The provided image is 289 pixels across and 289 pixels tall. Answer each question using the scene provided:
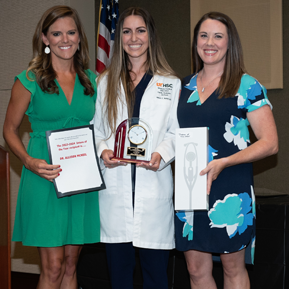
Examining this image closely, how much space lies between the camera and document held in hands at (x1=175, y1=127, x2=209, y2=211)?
167 centimetres

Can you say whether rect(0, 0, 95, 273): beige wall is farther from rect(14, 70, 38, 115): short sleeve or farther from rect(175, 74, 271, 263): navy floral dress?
rect(175, 74, 271, 263): navy floral dress

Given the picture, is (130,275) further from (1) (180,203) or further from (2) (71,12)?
(2) (71,12)

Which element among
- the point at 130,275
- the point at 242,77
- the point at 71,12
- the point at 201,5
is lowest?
the point at 130,275

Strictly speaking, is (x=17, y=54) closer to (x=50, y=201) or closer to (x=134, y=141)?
(x=50, y=201)

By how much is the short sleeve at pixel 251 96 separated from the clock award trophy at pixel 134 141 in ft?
1.62

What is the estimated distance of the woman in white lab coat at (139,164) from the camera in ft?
6.03

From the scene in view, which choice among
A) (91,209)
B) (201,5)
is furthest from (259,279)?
(201,5)

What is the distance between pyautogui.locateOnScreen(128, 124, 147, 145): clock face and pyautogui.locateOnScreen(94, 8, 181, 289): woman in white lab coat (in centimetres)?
8

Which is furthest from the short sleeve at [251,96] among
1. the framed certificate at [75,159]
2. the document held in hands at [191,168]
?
the framed certificate at [75,159]

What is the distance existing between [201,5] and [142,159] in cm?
258

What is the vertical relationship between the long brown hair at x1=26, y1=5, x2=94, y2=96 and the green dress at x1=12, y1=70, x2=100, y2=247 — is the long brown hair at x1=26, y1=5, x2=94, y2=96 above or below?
above

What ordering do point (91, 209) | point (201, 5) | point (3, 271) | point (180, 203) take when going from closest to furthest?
1. point (3, 271)
2. point (180, 203)
3. point (91, 209)
4. point (201, 5)

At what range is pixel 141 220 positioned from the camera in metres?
1.84

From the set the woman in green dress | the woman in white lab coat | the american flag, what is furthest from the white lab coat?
the american flag
